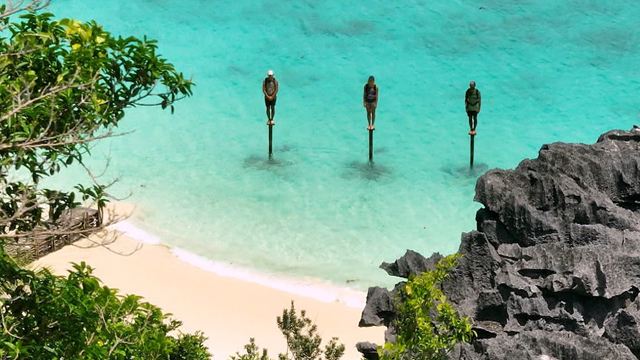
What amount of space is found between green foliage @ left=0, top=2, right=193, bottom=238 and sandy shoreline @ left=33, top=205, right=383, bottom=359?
28.1ft

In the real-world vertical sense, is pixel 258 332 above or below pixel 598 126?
below

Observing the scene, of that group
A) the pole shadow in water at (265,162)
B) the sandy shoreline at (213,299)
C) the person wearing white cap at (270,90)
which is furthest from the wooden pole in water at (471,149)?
the sandy shoreline at (213,299)

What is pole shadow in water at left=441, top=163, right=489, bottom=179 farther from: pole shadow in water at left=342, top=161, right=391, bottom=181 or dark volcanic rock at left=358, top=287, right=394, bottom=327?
dark volcanic rock at left=358, top=287, right=394, bottom=327

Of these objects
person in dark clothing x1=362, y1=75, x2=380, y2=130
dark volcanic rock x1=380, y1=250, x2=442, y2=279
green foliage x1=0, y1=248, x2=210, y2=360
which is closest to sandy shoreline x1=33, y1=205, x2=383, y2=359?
dark volcanic rock x1=380, y1=250, x2=442, y2=279

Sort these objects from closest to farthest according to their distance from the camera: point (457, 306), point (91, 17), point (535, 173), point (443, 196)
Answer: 1. point (457, 306)
2. point (535, 173)
3. point (443, 196)
4. point (91, 17)

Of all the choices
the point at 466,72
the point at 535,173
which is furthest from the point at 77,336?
the point at 466,72

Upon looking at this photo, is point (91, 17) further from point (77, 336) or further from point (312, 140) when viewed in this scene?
point (77, 336)

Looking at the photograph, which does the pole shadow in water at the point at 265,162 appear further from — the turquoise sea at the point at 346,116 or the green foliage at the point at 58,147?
the green foliage at the point at 58,147

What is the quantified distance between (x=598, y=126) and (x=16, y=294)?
2306 cm

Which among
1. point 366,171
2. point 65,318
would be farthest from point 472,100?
point 65,318

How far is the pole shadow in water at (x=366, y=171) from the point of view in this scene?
95.8 ft

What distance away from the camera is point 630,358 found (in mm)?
15367

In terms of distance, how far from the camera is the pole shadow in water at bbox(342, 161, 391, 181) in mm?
29203

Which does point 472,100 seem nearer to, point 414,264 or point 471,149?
point 471,149
